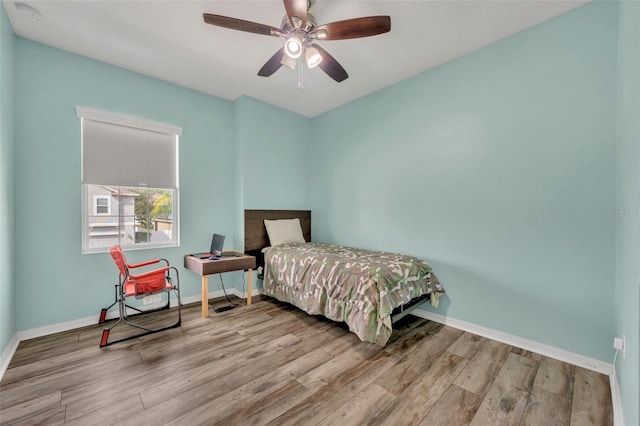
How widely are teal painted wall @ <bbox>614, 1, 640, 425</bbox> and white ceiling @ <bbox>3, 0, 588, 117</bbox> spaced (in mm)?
885

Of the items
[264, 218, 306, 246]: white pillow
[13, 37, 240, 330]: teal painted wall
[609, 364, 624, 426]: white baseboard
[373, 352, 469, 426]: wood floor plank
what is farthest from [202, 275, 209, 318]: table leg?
[609, 364, 624, 426]: white baseboard

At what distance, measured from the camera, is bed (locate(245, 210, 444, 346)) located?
2293mm

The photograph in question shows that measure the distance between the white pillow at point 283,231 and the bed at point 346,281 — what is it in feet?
0.05

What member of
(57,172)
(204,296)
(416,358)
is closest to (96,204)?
(57,172)

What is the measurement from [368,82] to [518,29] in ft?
5.00

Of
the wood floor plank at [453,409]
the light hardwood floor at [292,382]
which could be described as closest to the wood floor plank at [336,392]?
the light hardwood floor at [292,382]

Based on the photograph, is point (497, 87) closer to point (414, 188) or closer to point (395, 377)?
point (414, 188)

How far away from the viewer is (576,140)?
83.0 inches

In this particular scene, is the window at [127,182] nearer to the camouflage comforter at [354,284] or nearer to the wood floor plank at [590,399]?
the camouflage comforter at [354,284]

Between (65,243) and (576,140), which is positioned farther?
(65,243)

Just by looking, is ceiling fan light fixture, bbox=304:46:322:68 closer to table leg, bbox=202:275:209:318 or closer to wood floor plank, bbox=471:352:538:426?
table leg, bbox=202:275:209:318

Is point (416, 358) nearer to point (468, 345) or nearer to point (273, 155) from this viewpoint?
point (468, 345)

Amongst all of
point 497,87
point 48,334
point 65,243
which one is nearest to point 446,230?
point 497,87

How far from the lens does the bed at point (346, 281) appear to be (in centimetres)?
229
